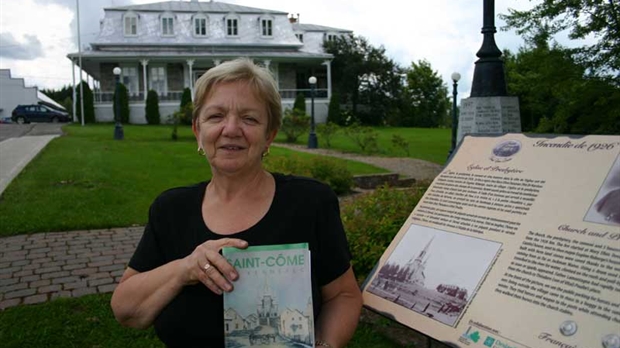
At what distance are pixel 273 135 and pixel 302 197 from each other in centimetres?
33

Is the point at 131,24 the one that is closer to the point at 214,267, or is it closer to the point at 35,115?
the point at 35,115

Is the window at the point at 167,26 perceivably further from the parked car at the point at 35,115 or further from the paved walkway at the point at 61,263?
the paved walkway at the point at 61,263

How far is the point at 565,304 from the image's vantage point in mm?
2062

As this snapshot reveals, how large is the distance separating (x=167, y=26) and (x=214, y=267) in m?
39.6

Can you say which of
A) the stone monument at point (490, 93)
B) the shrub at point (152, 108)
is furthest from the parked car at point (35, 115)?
the stone monument at point (490, 93)

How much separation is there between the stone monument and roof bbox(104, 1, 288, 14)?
34.5 meters

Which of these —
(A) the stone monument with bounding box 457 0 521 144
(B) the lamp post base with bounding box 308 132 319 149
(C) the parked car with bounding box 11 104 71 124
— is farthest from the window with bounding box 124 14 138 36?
(A) the stone monument with bounding box 457 0 521 144

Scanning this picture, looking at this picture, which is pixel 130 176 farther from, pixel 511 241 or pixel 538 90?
pixel 511 241

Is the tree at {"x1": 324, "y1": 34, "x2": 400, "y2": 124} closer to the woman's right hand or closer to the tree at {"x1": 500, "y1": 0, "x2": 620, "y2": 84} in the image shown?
the tree at {"x1": 500, "y1": 0, "x2": 620, "y2": 84}

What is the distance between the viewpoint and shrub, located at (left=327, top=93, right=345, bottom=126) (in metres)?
36.4

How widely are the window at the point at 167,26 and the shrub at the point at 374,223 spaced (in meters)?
35.8

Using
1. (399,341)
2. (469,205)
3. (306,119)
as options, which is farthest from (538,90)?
(306,119)

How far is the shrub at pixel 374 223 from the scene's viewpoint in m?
4.88

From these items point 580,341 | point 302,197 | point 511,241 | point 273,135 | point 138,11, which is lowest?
point 580,341
